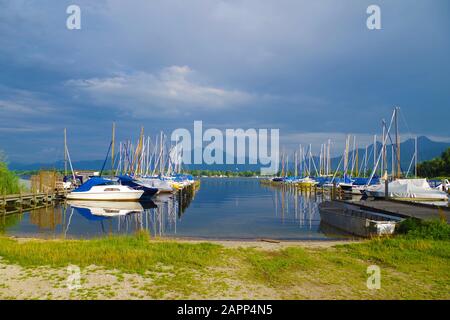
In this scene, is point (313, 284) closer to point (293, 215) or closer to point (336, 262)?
point (336, 262)

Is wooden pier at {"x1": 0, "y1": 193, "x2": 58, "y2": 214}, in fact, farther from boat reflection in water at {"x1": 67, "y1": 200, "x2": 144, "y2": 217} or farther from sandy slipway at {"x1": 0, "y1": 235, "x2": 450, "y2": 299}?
sandy slipway at {"x1": 0, "y1": 235, "x2": 450, "y2": 299}

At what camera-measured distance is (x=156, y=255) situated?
13.2 m

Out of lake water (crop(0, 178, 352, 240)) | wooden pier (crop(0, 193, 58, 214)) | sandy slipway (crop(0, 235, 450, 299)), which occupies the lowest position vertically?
lake water (crop(0, 178, 352, 240))

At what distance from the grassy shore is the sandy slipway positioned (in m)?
0.03

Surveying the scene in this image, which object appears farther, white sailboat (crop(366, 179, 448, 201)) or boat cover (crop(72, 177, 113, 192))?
boat cover (crop(72, 177, 113, 192))

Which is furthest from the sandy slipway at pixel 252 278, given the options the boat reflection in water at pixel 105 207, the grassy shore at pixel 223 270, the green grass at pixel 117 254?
the boat reflection in water at pixel 105 207

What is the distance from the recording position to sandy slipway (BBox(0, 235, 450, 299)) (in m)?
9.27

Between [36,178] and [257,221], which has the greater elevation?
[36,178]

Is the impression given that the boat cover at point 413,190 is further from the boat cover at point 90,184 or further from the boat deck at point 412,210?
the boat cover at point 90,184

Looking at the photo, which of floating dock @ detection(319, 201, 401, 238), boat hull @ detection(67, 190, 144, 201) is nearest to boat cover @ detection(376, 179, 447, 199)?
floating dock @ detection(319, 201, 401, 238)

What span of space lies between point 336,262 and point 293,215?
88.7ft

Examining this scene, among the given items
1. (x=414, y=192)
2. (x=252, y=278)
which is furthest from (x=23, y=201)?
(x=414, y=192)
